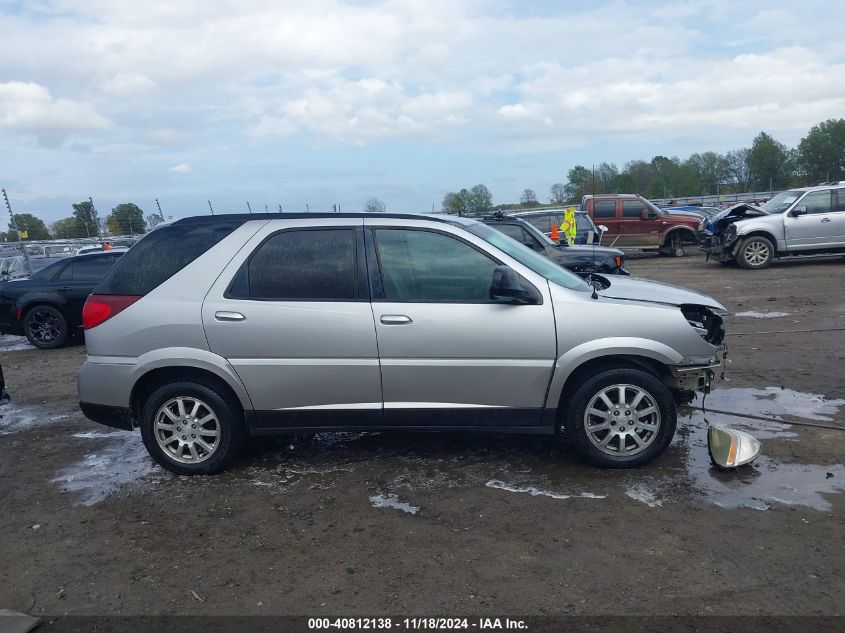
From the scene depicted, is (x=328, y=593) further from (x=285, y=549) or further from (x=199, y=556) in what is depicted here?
(x=199, y=556)

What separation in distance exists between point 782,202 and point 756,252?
1.54m

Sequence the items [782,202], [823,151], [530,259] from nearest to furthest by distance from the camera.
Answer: [530,259]
[782,202]
[823,151]

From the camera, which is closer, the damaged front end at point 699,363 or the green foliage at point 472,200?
the damaged front end at point 699,363

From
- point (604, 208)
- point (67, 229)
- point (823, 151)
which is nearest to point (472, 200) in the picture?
point (604, 208)

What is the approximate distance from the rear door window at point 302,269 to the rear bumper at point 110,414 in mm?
1170

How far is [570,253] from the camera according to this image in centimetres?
1155

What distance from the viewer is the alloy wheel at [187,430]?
4973 mm

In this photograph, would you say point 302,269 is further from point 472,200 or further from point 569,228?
point 472,200

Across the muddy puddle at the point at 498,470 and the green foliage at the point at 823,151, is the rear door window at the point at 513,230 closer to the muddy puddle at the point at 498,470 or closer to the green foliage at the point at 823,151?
the muddy puddle at the point at 498,470

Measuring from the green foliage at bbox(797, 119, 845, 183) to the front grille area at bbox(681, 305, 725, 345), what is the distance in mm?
65919

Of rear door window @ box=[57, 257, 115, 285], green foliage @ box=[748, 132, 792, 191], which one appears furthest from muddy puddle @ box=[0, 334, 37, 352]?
green foliage @ box=[748, 132, 792, 191]

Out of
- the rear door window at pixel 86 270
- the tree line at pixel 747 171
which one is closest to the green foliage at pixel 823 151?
the tree line at pixel 747 171

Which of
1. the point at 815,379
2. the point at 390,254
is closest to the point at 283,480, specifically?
the point at 390,254

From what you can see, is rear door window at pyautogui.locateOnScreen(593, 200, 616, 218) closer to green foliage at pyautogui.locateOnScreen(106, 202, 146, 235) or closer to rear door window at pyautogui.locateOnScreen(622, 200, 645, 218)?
rear door window at pyautogui.locateOnScreen(622, 200, 645, 218)
